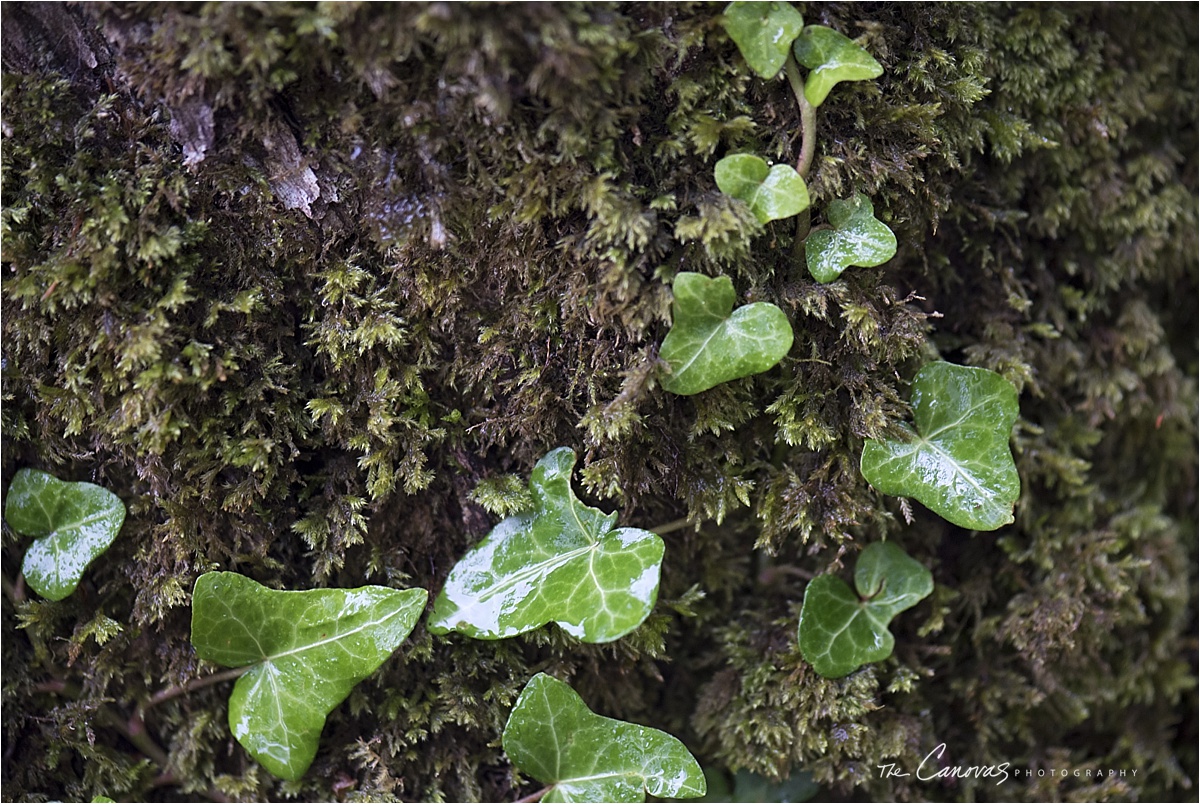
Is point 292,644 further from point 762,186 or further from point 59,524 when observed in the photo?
point 762,186

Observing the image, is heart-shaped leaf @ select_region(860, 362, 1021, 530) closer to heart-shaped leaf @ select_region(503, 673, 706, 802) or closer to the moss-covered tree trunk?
the moss-covered tree trunk

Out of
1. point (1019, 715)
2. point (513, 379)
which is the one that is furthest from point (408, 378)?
point (1019, 715)

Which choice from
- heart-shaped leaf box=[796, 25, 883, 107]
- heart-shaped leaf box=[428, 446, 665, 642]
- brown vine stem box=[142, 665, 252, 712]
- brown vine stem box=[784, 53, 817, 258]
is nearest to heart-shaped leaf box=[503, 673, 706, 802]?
heart-shaped leaf box=[428, 446, 665, 642]

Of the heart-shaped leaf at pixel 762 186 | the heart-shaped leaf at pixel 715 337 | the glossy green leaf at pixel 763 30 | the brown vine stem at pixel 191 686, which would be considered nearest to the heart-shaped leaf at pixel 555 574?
the heart-shaped leaf at pixel 715 337

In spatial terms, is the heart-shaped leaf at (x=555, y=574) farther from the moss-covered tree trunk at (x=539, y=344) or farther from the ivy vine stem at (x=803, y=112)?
the ivy vine stem at (x=803, y=112)

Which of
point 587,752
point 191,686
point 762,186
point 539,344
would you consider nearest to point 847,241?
point 762,186
